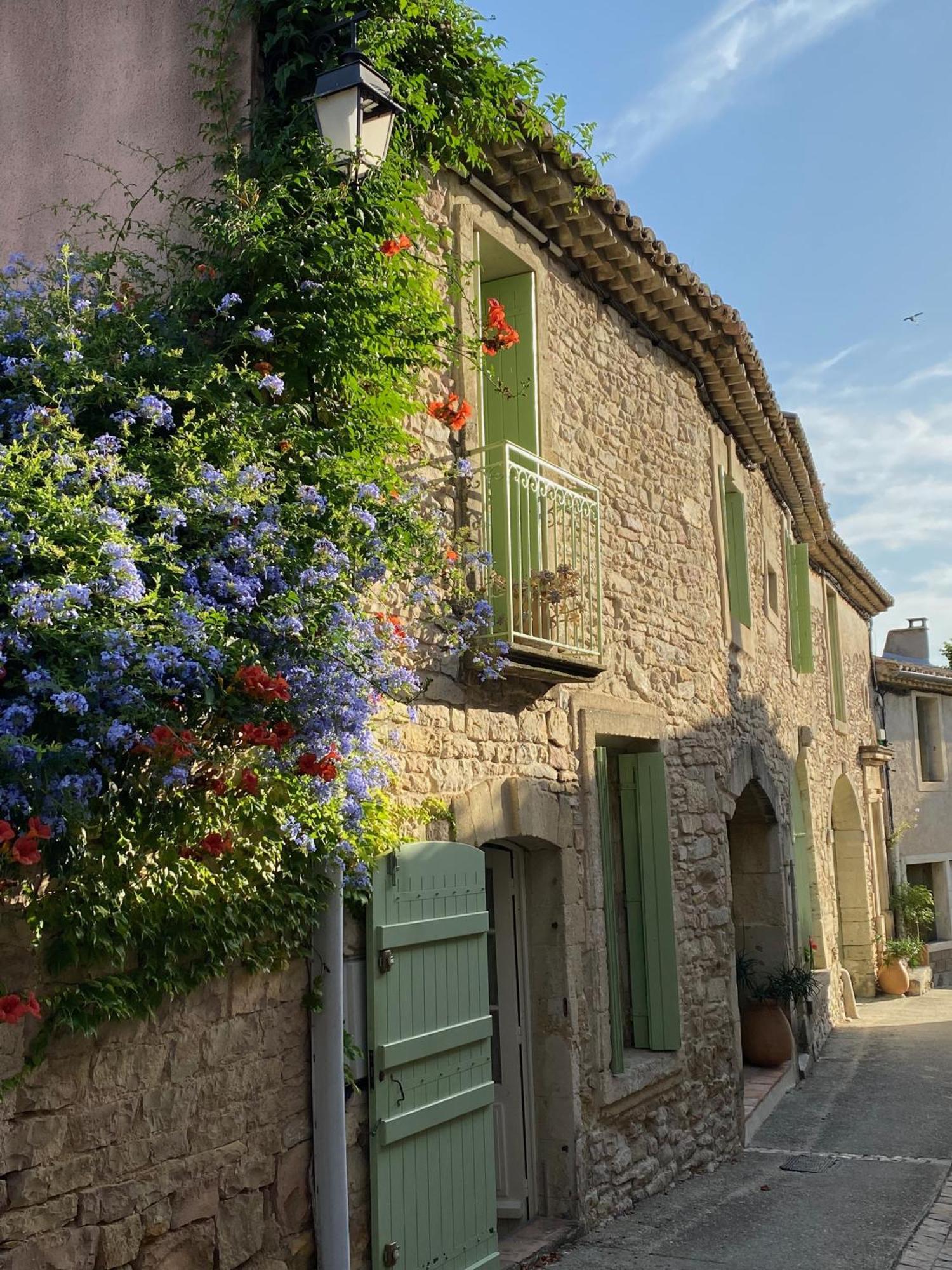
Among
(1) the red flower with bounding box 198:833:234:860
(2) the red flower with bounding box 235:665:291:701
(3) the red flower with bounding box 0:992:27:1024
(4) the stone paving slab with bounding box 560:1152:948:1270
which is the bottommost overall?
(4) the stone paving slab with bounding box 560:1152:948:1270

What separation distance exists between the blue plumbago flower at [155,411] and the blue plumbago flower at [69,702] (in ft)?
4.10

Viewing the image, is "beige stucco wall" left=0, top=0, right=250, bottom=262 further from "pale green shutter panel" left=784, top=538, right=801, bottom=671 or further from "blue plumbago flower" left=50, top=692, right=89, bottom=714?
"pale green shutter panel" left=784, top=538, right=801, bottom=671

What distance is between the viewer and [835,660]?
16.4 meters

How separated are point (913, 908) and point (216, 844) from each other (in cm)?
1696

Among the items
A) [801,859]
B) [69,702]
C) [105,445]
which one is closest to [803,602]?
[801,859]

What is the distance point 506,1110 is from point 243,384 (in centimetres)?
394

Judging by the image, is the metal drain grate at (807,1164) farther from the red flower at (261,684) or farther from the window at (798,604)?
the red flower at (261,684)

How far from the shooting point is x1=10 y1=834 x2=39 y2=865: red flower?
9.27ft

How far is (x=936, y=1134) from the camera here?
865 cm

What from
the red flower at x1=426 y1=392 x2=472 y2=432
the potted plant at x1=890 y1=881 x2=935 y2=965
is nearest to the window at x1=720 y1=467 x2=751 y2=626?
the red flower at x1=426 y1=392 x2=472 y2=432

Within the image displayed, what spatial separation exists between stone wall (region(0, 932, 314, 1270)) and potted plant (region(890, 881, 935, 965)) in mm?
15774

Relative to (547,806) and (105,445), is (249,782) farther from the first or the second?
(547,806)

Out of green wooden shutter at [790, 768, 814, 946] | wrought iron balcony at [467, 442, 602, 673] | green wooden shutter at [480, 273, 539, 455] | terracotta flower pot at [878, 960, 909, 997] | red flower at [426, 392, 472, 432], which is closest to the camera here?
red flower at [426, 392, 472, 432]

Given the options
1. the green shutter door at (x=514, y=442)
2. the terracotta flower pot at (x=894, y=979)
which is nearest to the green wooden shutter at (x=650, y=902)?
the green shutter door at (x=514, y=442)
